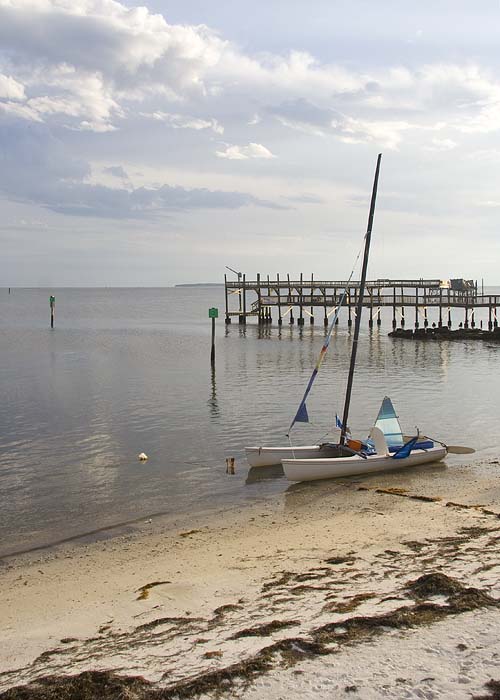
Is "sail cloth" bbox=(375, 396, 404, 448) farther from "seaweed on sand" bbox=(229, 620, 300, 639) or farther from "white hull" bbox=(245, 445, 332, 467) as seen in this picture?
"seaweed on sand" bbox=(229, 620, 300, 639)

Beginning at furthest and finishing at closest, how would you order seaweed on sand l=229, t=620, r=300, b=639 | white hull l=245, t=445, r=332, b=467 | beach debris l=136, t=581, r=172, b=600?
white hull l=245, t=445, r=332, b=467
beach debris l=136, t=581, r=172, b=600
seaweed on sand l=229, t=620, r=300, b=639

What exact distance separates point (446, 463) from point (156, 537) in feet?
32.5

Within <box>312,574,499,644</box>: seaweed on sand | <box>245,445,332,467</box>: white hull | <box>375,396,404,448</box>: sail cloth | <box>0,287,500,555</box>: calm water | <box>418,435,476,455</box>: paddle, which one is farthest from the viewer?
<box>418,435,476,455</box>: paddle

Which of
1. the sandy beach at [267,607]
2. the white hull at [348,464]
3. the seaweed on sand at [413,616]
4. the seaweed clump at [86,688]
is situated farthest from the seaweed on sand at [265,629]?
the white hull at [348,464]

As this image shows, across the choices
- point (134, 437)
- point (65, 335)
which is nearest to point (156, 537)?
point (134, 437)

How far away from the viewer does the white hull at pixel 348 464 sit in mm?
16891

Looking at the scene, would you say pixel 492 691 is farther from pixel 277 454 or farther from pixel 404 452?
pixel 404 452

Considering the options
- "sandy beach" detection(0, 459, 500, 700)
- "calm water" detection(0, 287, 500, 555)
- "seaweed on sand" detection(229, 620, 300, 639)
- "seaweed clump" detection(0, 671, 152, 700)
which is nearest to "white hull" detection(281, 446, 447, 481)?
"calm water" detection(0, 287, 500, 555)

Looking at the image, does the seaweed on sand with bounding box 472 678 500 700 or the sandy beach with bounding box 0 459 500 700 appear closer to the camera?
the seaweed on sand with bounding box 472 678 500 700

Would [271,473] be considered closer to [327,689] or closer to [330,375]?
[327,689]

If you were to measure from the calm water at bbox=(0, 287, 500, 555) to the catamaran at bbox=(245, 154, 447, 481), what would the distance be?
0.73 meters

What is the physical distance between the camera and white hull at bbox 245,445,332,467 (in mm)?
18141

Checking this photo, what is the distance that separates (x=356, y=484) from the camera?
677 inches

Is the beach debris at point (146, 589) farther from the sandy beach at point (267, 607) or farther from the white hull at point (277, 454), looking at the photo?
the white hull at point (277, 454)
